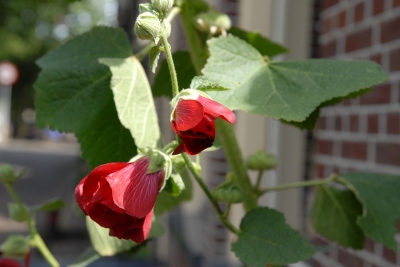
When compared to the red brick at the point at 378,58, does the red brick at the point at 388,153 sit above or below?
below

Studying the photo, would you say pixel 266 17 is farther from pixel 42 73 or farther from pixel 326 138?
pixel 42 73

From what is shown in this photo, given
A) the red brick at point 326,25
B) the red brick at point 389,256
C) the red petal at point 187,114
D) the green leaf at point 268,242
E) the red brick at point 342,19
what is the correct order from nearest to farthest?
the red petal at point 187,114 < the green leaf at point 268,242 < the red brick at point 389,256 < the red brick at point 342,19 < the red brick at point 326,25

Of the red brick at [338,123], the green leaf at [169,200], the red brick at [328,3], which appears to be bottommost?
the red brick at [338,123]

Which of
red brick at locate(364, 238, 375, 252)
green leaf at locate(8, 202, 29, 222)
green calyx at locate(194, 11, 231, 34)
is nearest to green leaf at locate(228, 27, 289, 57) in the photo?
green calyx at locate(194, 11, 231, 34)

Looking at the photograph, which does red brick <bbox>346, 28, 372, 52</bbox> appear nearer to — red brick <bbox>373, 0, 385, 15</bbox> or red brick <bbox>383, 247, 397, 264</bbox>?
red brick <bbox>373, 0, 385, 15</bbox>

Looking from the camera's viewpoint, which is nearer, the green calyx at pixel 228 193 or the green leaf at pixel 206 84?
the green leaf at pixel 206 84

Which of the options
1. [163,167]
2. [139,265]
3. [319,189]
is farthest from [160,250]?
[163,167]

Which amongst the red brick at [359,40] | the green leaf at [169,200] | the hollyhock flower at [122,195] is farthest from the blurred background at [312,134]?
the hollyhock flower at [122,195]

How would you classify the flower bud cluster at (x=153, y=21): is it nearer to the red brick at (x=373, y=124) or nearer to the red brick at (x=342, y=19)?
the red brick at (x=373, y=124)
